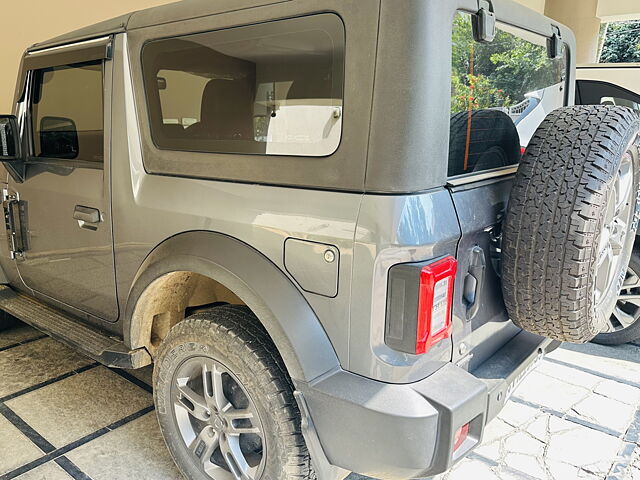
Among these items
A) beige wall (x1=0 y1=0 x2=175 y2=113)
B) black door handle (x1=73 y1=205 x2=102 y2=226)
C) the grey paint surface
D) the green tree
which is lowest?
black door handle (x1=73 y1=205 x2=102 y2=226)

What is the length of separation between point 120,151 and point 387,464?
1563 millimetres

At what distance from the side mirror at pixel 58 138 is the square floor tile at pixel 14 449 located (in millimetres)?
1315

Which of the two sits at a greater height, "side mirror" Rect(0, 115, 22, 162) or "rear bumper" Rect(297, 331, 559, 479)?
"side mirror" Rect(0, 115, 22, 162)

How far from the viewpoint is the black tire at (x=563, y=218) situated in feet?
5.20

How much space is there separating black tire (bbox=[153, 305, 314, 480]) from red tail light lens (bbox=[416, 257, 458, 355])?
1.63 ft

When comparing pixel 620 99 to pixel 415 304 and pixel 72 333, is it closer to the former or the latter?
pixel 415 304

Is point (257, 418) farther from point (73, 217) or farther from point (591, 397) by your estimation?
point (591, 397)

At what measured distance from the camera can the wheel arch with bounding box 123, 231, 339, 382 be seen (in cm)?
159

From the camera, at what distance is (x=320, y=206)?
1569mm

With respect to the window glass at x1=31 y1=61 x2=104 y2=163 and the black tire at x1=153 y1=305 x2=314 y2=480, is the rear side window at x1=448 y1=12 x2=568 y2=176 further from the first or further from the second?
the window glass at x1=31 y1=61 x2=104 y2=163

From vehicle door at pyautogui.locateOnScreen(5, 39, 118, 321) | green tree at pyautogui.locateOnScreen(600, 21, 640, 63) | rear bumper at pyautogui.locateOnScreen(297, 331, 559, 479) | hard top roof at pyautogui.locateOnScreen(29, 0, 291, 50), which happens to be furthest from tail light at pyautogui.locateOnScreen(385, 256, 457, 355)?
green tree at pyautogui.locateOnScreen(600, 21, 640, 63)

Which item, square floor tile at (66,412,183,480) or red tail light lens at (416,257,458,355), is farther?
square floor tile at (66,412,183,480)

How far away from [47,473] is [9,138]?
1594mm

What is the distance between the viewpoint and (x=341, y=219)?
1517 millimetres
